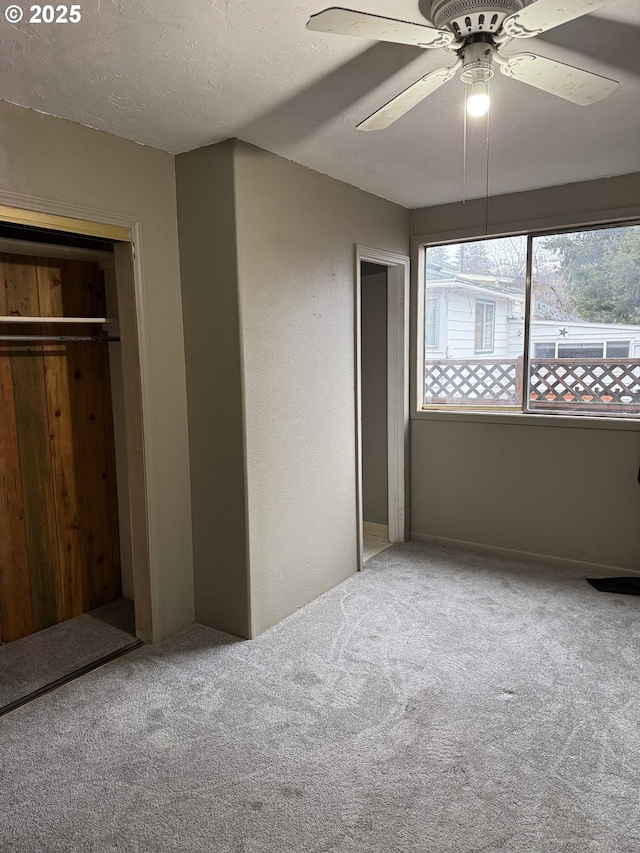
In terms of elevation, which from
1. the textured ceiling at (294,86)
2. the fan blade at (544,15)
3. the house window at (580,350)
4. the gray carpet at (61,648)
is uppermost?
the textured ceiling at (294,86)

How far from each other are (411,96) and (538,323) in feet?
8.05

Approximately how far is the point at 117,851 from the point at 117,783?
294mm

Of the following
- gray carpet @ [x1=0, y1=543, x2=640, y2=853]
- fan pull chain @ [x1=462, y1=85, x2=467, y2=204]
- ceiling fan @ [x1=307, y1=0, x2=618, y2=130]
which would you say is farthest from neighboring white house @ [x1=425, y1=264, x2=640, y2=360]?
ceiling fan @ [x1=307, y1=0, x2=618, y2=130]

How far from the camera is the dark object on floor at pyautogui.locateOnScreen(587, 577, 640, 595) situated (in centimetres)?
351

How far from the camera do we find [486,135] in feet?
9.07

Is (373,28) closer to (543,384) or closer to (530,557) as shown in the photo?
(543,384)

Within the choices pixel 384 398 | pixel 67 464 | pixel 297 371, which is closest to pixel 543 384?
pixel 384 398

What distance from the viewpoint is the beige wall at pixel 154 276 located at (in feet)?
7.99

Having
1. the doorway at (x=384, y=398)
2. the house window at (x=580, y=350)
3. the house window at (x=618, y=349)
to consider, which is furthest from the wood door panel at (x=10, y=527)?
the house window at (x=618, y=349)

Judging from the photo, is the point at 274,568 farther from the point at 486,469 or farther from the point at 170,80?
the point at 170,80

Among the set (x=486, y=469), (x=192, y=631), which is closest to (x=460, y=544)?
(x=486, y=469)

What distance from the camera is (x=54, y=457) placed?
3236mm

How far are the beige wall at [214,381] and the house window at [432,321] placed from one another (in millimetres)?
2020

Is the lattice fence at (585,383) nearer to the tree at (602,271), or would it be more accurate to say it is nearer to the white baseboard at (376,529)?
the tree at (602,271)
